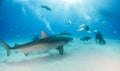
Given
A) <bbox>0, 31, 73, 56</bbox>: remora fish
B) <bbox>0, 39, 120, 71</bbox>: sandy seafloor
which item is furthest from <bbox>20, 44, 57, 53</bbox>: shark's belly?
<bbox>0, 39, 120, 71</bbox>: sandy seafloor

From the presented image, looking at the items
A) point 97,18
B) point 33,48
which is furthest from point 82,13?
point 33,48

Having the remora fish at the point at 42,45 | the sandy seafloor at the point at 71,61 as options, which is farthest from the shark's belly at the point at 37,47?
the sandy seafloor at the point at 71,61

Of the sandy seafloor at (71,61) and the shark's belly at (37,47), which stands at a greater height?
the shark's belly at (37,47)

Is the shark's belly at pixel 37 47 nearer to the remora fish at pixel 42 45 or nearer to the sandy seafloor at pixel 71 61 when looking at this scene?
the remora fish at pixel 42 45

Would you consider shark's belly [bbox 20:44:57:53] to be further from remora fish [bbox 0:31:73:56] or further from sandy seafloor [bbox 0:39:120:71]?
sandy seafloor [bbox 0:39:120:71]

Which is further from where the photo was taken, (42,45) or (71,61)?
(71,61)

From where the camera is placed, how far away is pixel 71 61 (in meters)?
5.01

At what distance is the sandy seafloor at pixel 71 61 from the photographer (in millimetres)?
4668

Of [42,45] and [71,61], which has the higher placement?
[42,45]

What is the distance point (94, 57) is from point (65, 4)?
9.07 ft

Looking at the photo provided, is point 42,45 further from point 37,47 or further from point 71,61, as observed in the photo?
point 71,61

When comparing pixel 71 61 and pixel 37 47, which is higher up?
pixel 37 47

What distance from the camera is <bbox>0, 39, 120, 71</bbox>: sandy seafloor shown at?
4.67 m

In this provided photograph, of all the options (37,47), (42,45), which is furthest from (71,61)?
(37,47)
